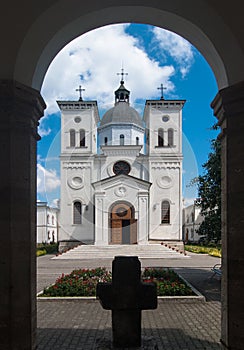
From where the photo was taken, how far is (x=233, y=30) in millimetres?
4199

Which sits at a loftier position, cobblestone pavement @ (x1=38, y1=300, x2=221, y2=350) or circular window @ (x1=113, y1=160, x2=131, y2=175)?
circular window @ (x1=113, y1=160, x2=131, y2=175)

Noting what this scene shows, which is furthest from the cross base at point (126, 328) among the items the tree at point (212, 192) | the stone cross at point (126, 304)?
the tree at point (212, 192)

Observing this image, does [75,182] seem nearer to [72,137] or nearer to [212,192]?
[72,137]

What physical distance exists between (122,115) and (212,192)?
27509 millimetres

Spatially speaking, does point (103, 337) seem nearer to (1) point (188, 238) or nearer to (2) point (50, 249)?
(2) point (50, 249)

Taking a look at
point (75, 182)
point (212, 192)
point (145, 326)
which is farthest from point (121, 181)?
point (145, 326)

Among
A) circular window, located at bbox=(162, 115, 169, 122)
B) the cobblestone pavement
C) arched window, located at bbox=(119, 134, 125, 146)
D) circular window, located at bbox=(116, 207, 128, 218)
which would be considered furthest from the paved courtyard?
→ arched window, located at bbox=(119, 134, 125, 146)

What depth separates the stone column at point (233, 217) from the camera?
162 inches

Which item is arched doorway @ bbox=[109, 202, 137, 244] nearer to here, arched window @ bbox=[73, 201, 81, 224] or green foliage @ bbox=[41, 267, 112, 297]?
Answer: arched window @ bbox=[73, 201, 81, 224]

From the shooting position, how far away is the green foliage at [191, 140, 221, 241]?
36.4 feet

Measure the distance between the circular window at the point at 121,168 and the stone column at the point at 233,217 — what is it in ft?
97.0

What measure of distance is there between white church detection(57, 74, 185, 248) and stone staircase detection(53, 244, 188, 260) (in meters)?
2.70

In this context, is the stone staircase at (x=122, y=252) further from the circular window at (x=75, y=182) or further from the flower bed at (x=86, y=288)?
the flower bed at (x=86, y=288)

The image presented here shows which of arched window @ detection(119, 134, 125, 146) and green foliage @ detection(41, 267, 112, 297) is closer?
green foliage @ detection(41, 267, 112, 297)
